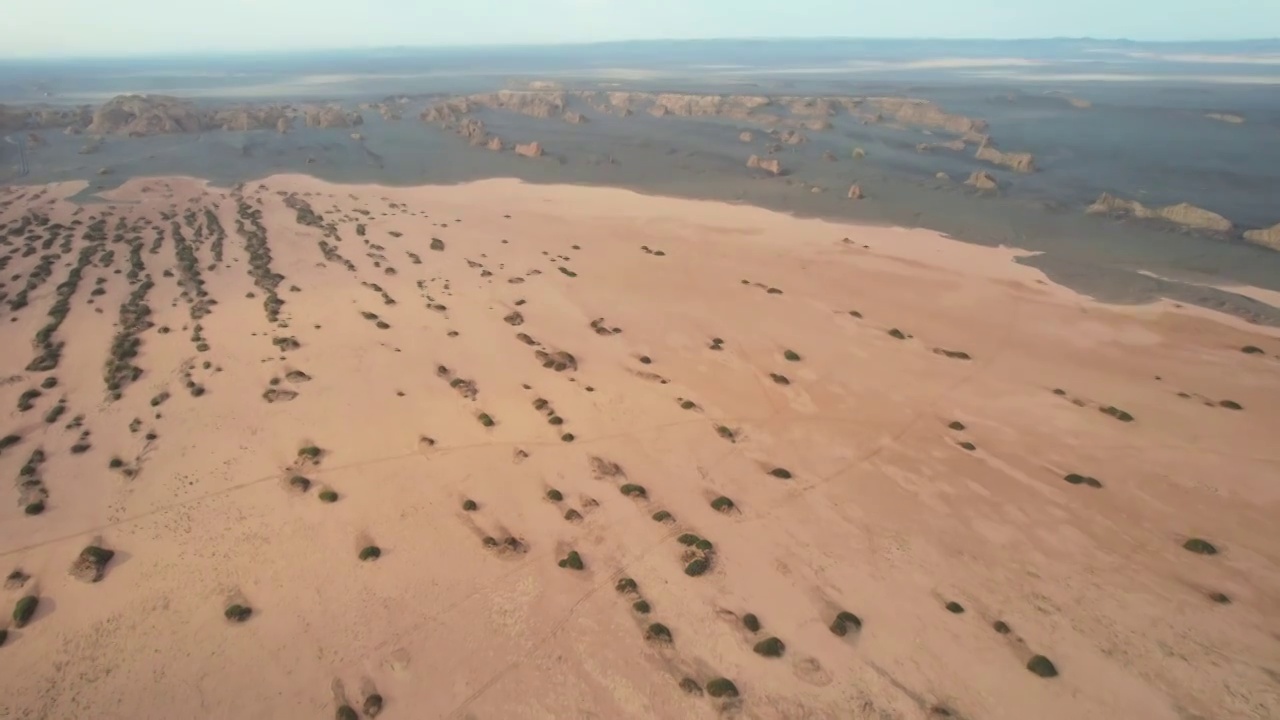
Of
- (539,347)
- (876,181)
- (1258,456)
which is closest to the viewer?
(1258,456)

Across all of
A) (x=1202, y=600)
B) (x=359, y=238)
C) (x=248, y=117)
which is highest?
(x=248, y=117)

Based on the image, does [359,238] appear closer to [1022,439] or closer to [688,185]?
[688,185]

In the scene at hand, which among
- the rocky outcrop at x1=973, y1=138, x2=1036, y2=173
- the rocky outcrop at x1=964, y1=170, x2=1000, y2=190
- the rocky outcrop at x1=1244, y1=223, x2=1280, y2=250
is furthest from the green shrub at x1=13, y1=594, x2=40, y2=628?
the rocky outcrop at x1=973, y1=138, x2=1036, y2=173

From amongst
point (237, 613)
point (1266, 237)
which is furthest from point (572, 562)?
point (1266, 237)

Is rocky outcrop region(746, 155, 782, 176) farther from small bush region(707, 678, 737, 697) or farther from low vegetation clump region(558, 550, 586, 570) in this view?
small bush region(707, 678, 737, 697)

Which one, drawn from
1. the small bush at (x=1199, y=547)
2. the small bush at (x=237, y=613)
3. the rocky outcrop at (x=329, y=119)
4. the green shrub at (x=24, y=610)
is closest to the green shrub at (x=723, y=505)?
the small bush at (x=237, y=613)

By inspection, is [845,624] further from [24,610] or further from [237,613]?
[24,610]

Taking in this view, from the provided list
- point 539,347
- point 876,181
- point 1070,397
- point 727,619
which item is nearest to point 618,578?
point 727,619

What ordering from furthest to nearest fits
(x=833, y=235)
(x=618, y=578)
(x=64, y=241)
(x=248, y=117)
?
1. (x=248, y=117)
2. (x=833, y=235)
3. (x=64, y=241)
4. (x=618, y=578)
